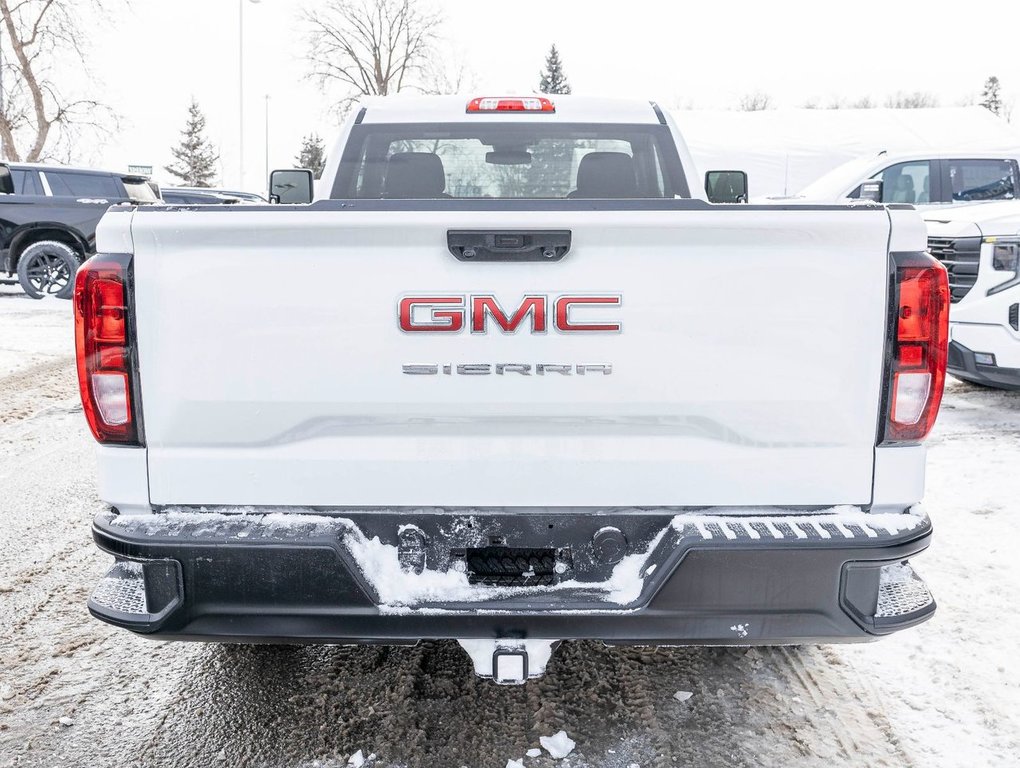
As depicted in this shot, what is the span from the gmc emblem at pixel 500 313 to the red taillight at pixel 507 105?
215 cm

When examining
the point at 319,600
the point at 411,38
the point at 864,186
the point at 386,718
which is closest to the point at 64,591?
the point at 386,718

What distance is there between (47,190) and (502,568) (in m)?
13.7

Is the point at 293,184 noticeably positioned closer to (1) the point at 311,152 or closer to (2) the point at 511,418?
(2) the point at 511,418

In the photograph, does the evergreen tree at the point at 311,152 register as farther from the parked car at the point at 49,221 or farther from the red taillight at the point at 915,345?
the red taillight at the point at 915,345

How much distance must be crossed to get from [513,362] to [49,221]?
1335cm

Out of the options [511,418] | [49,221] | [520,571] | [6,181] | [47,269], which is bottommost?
[520,571]

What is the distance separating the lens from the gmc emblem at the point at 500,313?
6.77 feet

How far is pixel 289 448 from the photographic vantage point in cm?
213

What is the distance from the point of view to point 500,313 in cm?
207

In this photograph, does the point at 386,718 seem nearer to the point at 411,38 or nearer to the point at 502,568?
the point at 502,568

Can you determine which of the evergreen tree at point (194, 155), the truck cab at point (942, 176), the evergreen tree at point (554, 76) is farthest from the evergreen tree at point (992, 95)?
the truck cab at point (942, 176)

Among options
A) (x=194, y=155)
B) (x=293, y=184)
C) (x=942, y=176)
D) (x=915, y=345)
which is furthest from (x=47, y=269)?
(x=194, y=155)

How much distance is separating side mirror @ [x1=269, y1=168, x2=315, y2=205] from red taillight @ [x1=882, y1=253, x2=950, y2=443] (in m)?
2.86

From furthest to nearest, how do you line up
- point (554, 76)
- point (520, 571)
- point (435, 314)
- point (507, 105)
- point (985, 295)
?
point (554, 76) → point (985, 295) → point (507, 105) → point (520, 571) → point (435, 314)
